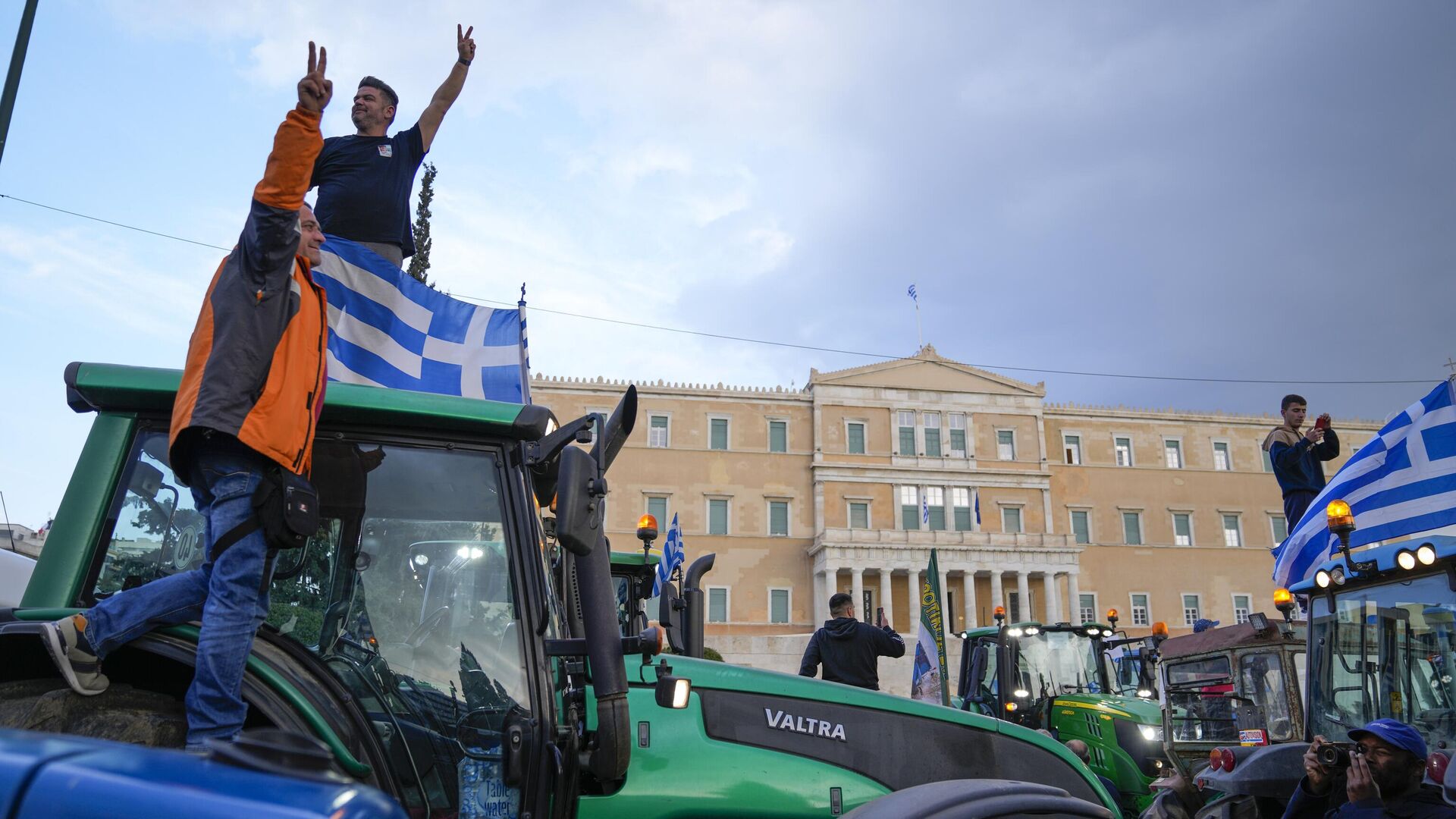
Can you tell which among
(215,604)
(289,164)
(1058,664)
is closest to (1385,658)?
(215,604)

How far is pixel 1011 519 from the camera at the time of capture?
4891 cm

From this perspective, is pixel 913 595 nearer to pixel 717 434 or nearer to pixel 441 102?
pixel 717 434

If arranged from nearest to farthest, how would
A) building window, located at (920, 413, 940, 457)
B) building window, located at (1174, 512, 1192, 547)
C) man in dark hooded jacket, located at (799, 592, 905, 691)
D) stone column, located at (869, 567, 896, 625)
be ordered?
man in dark hooded jacket, located at (799, 592, 905, 691) < stone column, located at (869, 567, 896, 625) < building window, located at (920, 413, 940, 457) < building window, located at (1174, 512, 1192, 547)

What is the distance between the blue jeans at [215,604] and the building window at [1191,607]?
53.8 meters

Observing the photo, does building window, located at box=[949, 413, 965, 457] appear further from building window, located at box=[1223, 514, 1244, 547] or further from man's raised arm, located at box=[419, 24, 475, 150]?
man's raised arm, located at box=[419, 24, 475, 150]

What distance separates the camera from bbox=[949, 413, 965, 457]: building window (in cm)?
4938

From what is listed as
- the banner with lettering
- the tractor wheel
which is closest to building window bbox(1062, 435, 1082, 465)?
the banner with lettering

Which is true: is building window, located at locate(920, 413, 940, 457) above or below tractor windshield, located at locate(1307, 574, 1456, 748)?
above

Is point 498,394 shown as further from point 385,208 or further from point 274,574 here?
point 274,574

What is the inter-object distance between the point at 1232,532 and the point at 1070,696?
4475cm

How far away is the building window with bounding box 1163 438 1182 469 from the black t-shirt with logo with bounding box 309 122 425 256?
5288cm

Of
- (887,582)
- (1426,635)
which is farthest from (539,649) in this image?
(887,582)

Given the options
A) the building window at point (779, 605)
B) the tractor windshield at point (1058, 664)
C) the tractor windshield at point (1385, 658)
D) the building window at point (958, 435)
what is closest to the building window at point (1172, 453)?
the building window at point (958, 435)

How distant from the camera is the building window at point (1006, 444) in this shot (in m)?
49.6
